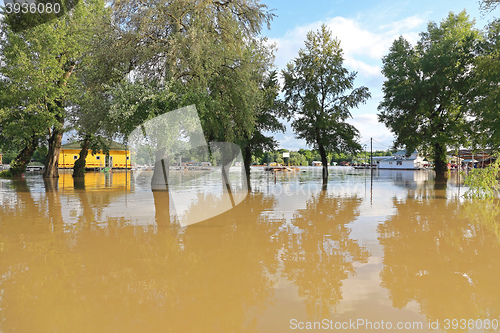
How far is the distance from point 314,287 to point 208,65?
16.2 meters

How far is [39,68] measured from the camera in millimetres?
29531

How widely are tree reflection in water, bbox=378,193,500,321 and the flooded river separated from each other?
0.03m

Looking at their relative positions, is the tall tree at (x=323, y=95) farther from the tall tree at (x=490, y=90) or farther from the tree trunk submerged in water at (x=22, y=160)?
the tree trunk submerged in water at (x=22, y=160)

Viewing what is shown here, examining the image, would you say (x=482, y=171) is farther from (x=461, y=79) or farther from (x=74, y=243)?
(x=461, y=79)

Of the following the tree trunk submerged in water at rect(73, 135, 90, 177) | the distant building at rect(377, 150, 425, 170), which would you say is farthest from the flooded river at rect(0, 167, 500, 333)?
the distant building at rect(377, 150, 425, 170)

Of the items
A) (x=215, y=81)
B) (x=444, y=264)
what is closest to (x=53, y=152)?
(x=215, y=81)

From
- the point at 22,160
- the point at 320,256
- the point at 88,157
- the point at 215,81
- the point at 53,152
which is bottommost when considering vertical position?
the point at 320,256

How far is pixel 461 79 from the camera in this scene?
3322cm

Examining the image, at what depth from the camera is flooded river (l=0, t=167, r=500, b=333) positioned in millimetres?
4250

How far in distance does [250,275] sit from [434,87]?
34.6 meters

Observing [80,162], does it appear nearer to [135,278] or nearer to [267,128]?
[267,128]

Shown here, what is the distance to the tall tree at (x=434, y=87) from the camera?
33000 mm

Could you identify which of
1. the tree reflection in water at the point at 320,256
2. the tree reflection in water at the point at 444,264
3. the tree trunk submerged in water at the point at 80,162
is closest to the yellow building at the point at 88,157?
the tree trunk submerged in water at the point at 80,162

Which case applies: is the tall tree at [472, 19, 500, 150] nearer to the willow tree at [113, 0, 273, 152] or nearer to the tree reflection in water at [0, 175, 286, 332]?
the willow tree at [113, 0, 273, 152]
